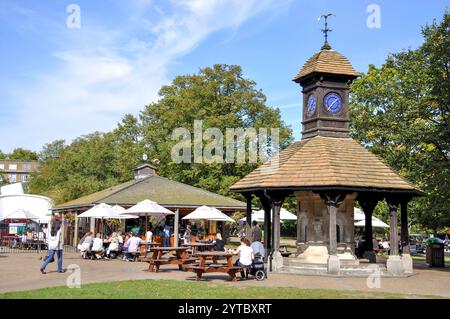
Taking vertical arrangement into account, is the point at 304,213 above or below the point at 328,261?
above

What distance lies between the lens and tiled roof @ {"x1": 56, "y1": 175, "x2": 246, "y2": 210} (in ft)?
95.8

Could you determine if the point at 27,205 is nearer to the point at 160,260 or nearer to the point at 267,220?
the point at 267,220

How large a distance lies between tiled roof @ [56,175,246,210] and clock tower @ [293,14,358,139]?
1190 centimetres

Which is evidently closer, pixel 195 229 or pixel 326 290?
pixel 326 290

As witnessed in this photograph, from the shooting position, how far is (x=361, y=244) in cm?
2188

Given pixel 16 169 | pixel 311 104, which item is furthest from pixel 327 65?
pixel 16 169

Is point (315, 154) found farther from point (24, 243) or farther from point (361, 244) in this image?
point (24, 243)

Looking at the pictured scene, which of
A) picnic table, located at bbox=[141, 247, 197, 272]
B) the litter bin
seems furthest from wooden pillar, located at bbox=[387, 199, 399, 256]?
picnic table, located at bbox=[141, 247, 197, 272]

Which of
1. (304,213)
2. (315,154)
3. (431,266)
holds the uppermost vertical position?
(315,154)

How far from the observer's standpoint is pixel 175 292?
1089 cm

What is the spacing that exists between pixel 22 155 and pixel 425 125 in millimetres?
145145
